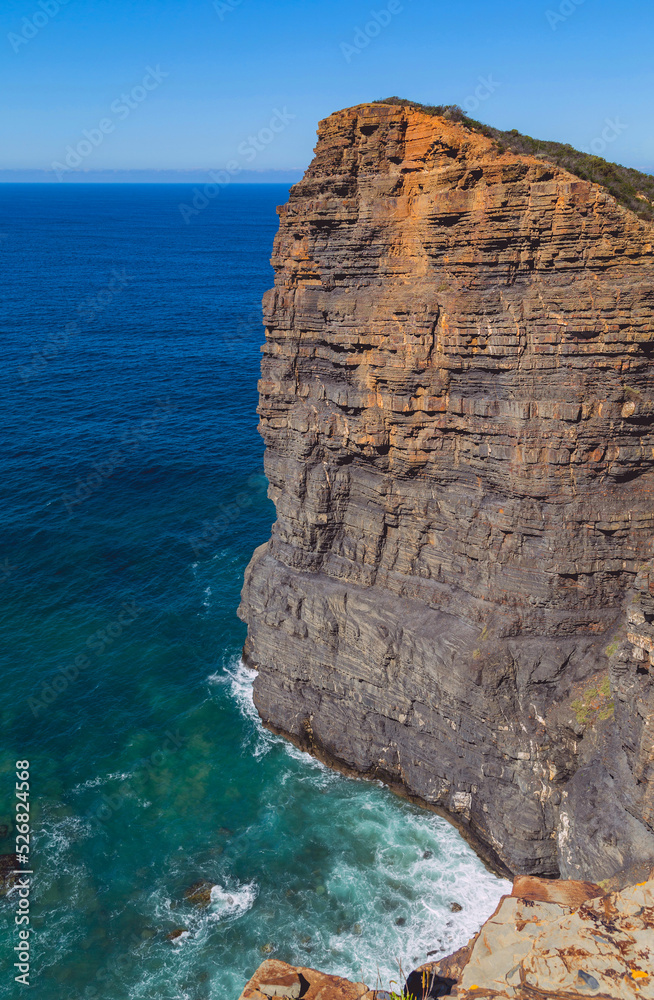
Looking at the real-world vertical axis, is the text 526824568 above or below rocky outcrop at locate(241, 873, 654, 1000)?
below

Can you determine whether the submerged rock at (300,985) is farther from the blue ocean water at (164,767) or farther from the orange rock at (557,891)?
the blue ocean water at (164,767)

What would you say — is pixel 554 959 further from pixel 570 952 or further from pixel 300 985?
pixel 300 985

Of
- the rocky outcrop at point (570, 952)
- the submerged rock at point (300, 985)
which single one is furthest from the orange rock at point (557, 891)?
the submerged rock at point (300, 985)

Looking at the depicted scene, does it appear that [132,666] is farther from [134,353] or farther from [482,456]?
[134,353]

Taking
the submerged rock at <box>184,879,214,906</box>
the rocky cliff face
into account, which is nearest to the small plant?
the rocky cliff face

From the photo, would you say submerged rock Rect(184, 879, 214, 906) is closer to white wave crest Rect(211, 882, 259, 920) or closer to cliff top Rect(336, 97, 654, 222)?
white wave crest Rect(211, 882, 259, 920)

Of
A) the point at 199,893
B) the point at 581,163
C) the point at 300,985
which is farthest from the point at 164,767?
the point at 581,163

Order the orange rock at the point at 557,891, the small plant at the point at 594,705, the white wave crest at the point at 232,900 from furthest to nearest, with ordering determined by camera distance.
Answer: the white wave crest at the point at 232,900, the small plant at the point at 594,705, the orange rock at the point at 557,891
